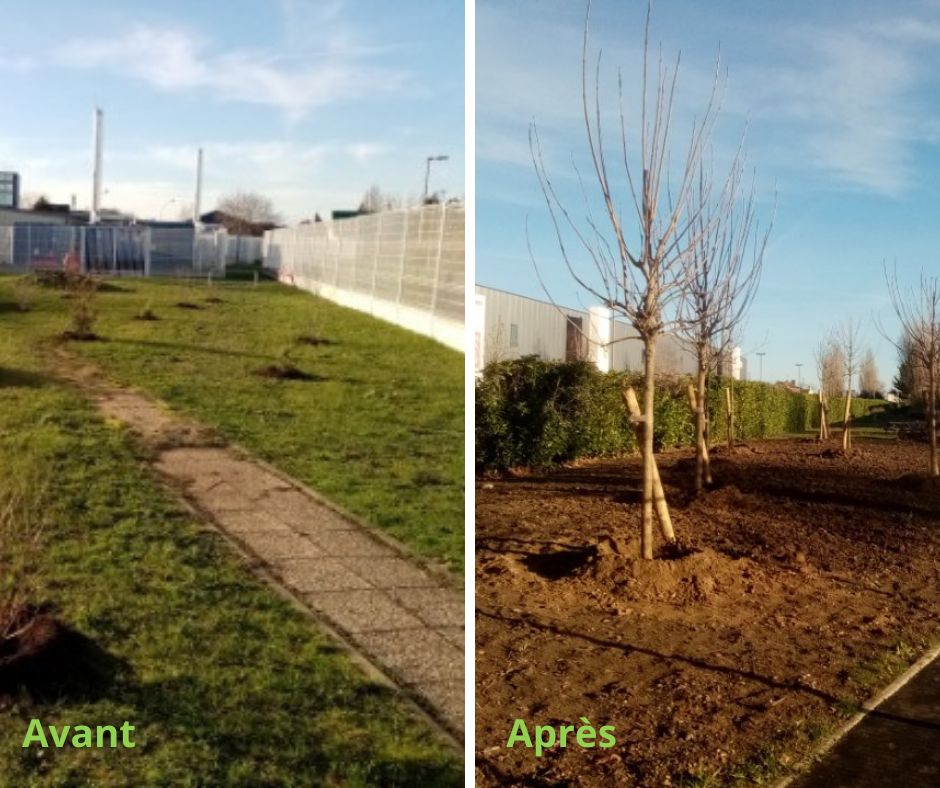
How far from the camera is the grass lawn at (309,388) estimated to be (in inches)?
126

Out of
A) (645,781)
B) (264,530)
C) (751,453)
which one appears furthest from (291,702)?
(751,453)

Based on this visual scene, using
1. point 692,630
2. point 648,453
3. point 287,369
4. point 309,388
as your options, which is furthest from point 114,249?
point 692,630

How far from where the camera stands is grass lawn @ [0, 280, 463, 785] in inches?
104

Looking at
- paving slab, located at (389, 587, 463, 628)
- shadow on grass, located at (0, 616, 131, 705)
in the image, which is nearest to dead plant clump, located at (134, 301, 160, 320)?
shadow on grass, located at (0, 616, 131, 705)

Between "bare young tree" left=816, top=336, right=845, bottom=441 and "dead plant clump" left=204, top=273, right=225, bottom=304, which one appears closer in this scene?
"dead plant clump" left=204, top=273, right=225, bottom=304

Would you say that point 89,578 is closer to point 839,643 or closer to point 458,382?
point 458,382

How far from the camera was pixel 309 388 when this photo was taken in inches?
142

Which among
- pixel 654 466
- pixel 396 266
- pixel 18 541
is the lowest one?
pixel 18 541

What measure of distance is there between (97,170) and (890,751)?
3.03 m

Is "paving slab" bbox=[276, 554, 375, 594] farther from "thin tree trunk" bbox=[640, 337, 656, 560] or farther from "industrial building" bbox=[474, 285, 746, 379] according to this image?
"industrial building" bbox=[474, 285, 746, 379]

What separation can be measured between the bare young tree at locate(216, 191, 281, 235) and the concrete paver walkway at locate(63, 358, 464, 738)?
26.0 inches

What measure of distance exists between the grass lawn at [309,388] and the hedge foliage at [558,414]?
2947 millimetres

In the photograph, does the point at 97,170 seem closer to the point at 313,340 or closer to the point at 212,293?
the point at 212,293

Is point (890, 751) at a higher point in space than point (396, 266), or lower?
lower
